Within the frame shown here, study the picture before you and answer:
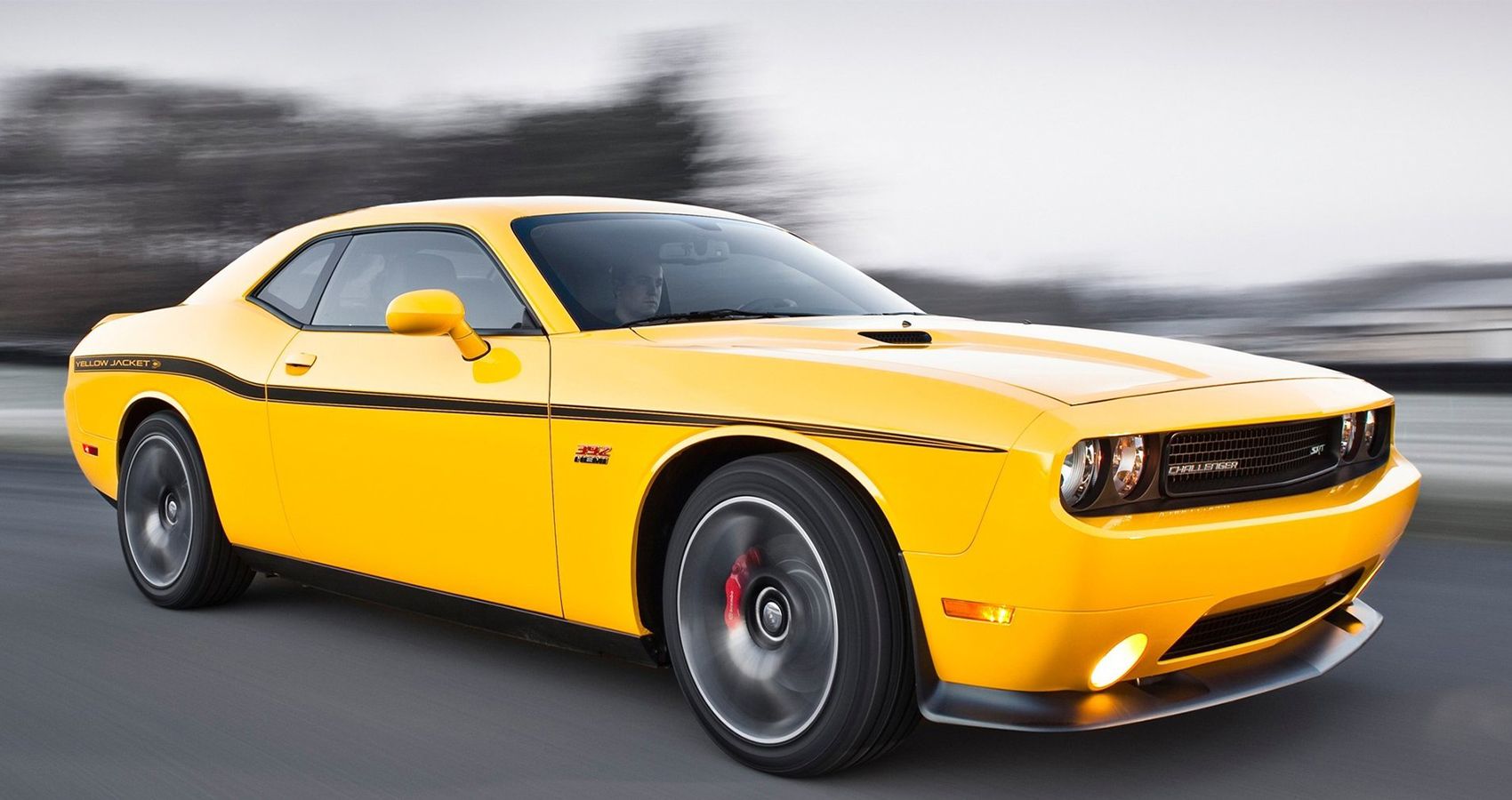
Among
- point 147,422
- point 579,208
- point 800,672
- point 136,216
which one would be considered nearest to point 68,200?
point 136,216

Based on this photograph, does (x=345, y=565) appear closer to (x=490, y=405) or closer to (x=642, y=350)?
(x=490, y=405)

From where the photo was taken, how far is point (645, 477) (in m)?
3.43

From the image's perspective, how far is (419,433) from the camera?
4.00 metres

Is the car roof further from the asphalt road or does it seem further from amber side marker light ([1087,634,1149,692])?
amber side marker light ([1087,634,1149,692])

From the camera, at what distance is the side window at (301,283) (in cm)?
476

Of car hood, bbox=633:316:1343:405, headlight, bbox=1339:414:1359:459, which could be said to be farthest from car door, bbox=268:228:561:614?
headlight, bbox=1339:414:1359:459

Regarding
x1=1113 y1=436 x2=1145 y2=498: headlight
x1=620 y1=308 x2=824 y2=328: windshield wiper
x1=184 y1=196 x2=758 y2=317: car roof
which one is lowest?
x1=1113 y1=436 x2=1145 y2=498: headlight

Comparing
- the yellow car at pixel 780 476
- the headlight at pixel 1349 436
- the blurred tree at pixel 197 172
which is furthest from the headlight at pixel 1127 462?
the blurred tree at pixel 197 172

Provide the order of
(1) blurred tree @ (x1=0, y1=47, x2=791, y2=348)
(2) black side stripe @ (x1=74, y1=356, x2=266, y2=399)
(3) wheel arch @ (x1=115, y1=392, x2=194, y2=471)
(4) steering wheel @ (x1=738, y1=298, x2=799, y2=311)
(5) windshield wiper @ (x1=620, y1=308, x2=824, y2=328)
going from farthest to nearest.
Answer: (1) blurred tree @ (x1=0, y1=47, x2=791, y2=348)
(3) wheel arch @ (x1=115, y1=392, x2=194, y2=471)
(2) black side stripe @ (x1=74, y1=356, x2=266, y2=399)
(4) steering wheel @ (x1=738, y1=298, x2=799, y2=311)
(5) windshield wiper @ (x1=620, y1=308, x2=824, y2=328)

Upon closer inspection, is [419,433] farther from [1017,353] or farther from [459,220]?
[1017,353]

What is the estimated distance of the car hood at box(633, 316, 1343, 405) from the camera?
3.05 m

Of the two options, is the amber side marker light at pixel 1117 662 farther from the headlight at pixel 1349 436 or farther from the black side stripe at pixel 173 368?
the black side stripe at pixel 173 368

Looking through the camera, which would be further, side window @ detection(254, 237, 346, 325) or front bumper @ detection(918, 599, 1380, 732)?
side window @ detection(254, 237, 346, 325)

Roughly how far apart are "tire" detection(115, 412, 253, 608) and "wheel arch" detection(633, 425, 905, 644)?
83.6 inches
